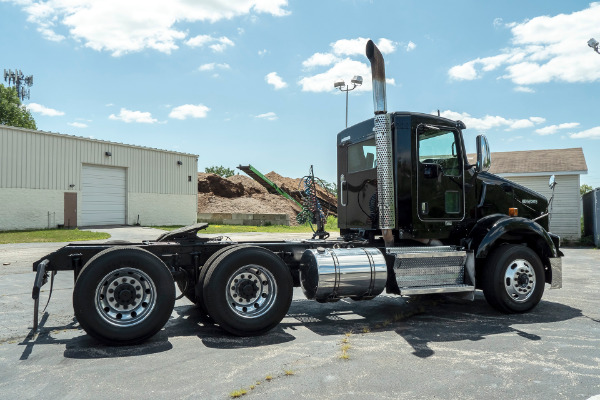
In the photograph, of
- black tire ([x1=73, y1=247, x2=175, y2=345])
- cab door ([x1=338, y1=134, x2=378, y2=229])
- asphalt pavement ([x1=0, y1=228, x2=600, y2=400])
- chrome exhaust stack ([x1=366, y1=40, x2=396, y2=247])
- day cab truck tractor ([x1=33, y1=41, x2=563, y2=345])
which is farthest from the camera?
cab door ([x1=338, y1=134, x2=378, y2=229])

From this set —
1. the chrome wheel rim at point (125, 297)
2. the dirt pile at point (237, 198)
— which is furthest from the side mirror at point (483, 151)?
the dirt pile at point (237, 198)

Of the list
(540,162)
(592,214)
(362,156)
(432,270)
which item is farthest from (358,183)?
(540,162)

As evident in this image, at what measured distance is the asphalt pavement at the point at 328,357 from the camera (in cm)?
406

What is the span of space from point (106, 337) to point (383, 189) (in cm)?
387

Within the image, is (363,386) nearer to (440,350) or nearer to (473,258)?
(440,350)

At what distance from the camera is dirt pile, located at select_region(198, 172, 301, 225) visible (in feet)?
148

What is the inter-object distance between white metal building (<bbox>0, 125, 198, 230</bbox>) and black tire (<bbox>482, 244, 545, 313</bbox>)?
26458mm

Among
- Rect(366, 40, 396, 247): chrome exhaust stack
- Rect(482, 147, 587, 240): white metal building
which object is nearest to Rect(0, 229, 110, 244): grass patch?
Rect(366, 40, 396, 247): chrome exhaust stack

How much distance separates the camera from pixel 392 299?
855cm

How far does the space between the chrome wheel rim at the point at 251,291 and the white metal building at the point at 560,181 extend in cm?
1935

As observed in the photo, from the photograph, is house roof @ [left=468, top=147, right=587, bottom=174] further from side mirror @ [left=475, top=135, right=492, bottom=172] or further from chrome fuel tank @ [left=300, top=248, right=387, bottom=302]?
chrome fuel tank @ [left=300, top=248, right=387, bottom=302]

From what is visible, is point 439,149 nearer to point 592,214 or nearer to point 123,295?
point 123,295

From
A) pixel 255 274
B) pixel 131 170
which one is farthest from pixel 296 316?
pixel 131 170

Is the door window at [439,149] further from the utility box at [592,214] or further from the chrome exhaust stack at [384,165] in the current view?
the utility box at [592,214]
